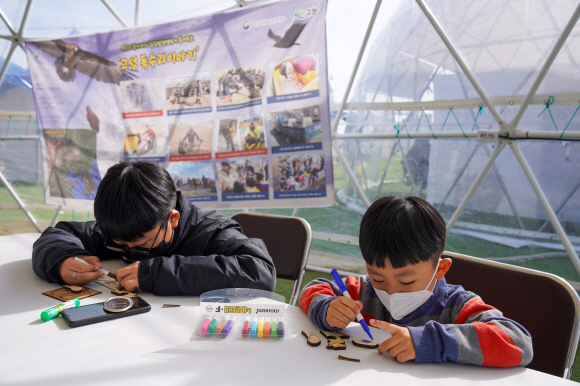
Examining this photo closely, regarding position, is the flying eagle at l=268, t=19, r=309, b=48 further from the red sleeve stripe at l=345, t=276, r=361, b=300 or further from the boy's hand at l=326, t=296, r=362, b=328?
the boy's hand at l=326, t=296, r=362, b=328

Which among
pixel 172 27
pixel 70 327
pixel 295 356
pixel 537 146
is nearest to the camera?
pixel 295 356

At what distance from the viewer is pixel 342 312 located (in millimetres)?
1055

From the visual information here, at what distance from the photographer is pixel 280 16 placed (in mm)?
3449

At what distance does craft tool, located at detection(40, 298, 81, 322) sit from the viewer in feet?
Answer: 3.64

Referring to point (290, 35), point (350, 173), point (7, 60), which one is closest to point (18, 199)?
point (7, 60)

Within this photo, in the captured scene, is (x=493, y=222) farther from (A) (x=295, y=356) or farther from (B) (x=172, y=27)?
(B) (x=172, y=27)

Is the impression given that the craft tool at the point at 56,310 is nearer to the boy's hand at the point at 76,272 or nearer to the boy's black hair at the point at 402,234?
the boy's hand at the point at 76,272

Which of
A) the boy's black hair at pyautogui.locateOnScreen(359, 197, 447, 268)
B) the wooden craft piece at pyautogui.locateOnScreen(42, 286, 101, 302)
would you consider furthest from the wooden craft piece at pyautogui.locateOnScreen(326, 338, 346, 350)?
the wooden craft piece at pyautogui.locateOnScreen(42, 286, 101, 302)

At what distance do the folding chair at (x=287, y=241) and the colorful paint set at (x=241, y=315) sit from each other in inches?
34.9

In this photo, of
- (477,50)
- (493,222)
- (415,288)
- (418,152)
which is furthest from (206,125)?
(415,288)

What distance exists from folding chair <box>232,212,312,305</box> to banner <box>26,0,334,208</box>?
135cm

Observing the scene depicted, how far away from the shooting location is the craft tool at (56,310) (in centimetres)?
111

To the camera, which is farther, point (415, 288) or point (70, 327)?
point (415, 288)

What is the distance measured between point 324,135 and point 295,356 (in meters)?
2.67
